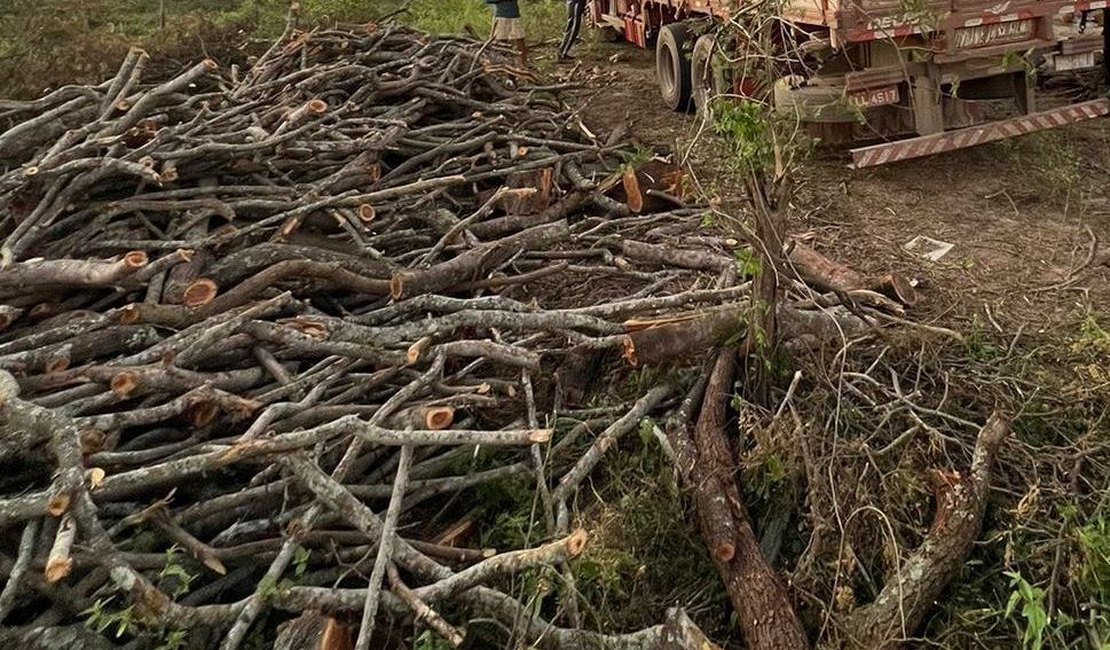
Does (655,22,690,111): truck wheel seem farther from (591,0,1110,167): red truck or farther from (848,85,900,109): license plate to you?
(848,85,900,109): license plate

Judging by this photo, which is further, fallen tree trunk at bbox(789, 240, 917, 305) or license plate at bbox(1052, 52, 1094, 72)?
license plate at bbox(1052, 52, 1094, 72)

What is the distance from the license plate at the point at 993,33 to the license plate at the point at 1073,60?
58cm

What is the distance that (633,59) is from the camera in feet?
41.7

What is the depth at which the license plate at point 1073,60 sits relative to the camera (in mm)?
6934

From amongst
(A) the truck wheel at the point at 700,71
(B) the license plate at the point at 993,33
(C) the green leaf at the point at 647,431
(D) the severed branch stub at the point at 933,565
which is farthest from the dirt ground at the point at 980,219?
(D) the severed branch stub at the point at 933,565

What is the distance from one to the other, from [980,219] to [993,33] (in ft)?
4.36

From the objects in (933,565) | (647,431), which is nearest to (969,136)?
(647,431)

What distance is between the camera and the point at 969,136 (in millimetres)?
6531

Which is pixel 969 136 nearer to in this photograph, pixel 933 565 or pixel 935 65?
pixel 935 65

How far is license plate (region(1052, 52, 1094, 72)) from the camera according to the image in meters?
6.93

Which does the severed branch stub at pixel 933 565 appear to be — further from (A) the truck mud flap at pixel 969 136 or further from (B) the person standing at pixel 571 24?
(B) the person standing at pixel 571 24

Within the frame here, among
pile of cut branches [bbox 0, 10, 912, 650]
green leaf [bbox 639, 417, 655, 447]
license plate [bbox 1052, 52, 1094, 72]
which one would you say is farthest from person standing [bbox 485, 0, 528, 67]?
green leaf [bbox 639, 417, 655, 447]

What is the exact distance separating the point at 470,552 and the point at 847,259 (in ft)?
10.2

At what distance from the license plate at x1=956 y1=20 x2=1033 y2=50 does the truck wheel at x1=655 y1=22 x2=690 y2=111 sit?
312cm
